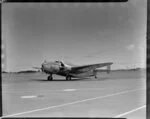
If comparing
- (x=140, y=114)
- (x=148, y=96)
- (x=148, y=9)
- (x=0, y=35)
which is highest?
(x=148, y=9)

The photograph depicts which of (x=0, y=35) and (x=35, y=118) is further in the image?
(x=35, y=118)

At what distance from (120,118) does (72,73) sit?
253 inches

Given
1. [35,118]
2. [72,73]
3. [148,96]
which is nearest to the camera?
[148,96]

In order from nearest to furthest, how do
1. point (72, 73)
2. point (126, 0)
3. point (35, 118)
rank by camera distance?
point (126, 0)
point (35, 118)
point (72, 73)

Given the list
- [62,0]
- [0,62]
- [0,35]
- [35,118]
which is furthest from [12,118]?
[62,0]

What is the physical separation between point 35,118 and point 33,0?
118cm

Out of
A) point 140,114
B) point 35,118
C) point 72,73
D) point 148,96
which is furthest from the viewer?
point 72,73

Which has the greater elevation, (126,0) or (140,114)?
(126,0)

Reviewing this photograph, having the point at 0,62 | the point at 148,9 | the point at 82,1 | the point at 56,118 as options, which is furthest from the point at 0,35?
the point at 148,9

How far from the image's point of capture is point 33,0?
7.35 feet

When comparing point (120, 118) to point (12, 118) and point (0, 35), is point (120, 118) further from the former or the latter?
point (0, 35)

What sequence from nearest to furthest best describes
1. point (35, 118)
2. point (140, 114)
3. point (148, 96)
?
point (148, 96) < point (35, 118) < point (140, 114)

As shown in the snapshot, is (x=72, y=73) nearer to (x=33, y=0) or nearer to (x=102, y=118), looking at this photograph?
(x=102, y=118)

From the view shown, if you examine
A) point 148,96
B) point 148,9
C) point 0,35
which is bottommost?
point 148,96
